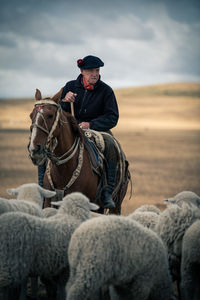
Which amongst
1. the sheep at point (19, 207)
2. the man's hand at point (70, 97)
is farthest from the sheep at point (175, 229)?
the man's hand at point (70, 97)

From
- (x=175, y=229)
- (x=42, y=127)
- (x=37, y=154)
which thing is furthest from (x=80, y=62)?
(x=175, y=229)

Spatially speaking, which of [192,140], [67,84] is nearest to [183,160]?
[192,140]

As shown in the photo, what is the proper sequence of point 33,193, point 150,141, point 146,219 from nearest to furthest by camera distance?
point 146,219 < point 33,193 < point 150,141

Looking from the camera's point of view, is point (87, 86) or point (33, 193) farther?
point (87, 86)

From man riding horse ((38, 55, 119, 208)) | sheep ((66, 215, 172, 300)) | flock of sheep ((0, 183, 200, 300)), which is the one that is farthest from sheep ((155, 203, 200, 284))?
man riding horse ((38, 55, 119, 208))

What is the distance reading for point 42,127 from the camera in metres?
6.11

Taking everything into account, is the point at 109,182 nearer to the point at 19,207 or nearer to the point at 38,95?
the point at 38,95

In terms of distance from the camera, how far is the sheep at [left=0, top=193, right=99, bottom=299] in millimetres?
4215

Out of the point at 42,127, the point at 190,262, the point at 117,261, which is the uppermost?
the point at 42,127

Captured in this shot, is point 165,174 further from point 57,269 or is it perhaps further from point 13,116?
point 13,116

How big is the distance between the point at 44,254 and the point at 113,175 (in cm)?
294

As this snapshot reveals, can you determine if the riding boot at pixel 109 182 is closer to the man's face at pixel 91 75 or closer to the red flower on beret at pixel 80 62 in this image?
the man's face at pixel 91 75

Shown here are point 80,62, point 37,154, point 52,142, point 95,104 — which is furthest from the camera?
point 95,104

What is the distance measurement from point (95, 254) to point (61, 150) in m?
2.78
